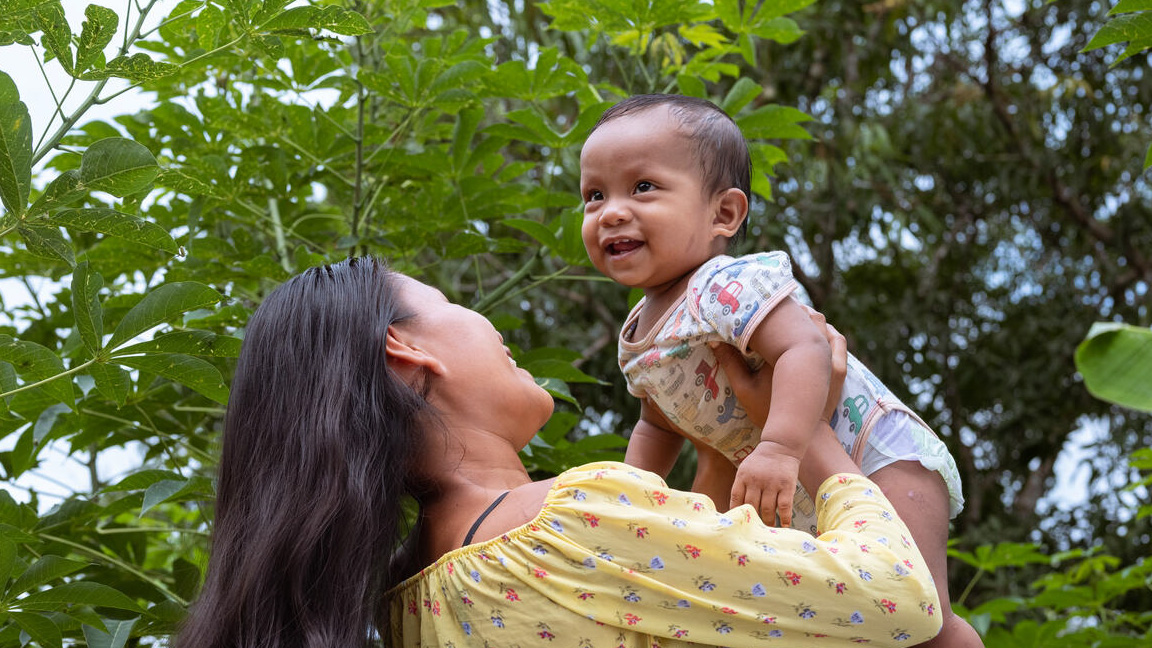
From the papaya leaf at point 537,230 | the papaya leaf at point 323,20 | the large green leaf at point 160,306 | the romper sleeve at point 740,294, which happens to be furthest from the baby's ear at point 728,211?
the large green leaf at point 160,306

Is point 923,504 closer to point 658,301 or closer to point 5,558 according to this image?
point 658,301

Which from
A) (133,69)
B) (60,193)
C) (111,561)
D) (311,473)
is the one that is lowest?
(111,561)

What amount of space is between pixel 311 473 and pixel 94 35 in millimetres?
619

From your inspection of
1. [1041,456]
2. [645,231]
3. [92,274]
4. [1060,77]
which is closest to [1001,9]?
[1060,77]

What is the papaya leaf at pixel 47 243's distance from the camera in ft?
4.86

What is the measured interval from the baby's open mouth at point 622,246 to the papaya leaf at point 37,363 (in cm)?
80

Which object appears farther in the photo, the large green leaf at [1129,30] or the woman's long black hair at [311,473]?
the large green leaf at [1129,30]

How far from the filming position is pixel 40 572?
1639mm

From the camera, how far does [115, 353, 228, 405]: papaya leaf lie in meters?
1.62

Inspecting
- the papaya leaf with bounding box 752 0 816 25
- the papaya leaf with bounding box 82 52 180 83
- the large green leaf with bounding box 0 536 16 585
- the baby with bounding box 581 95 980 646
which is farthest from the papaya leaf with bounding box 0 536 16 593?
the papaya leaf with bounding box 752 0 816 25

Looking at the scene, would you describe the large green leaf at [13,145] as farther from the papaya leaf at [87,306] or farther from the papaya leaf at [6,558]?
the papaya leaf at [6,558]

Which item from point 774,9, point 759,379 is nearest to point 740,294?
point 759,379

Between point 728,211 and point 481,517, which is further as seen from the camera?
point 728,211

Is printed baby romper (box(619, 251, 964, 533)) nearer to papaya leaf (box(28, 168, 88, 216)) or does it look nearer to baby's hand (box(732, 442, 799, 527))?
baby's hand (box(732, 442, 799, 527))
